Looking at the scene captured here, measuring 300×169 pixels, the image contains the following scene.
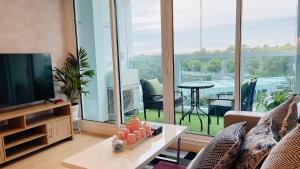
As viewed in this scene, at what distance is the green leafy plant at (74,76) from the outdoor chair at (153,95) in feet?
3.33

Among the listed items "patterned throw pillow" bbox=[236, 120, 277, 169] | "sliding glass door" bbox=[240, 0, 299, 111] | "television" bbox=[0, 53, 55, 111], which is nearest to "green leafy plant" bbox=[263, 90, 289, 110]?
"sliding glass door" bbox=[240, 0, 299, 111]

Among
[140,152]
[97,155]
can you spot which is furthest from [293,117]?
[97,155]

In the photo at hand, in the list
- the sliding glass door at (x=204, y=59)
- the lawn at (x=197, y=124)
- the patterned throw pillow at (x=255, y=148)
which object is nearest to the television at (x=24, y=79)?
the lawn at (x=197, y=124)

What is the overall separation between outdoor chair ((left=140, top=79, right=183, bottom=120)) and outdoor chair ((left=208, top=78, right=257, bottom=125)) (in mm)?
429

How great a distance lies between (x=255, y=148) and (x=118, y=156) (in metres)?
1.05

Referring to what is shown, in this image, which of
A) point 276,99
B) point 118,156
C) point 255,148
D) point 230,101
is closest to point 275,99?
point 276,99

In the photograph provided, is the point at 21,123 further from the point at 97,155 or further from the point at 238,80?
the point at 238,80

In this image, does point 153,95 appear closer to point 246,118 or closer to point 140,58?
point 140,58

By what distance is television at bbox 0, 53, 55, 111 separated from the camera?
2.92 metres

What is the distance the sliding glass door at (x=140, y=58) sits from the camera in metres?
3.20

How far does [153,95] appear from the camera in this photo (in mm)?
3277

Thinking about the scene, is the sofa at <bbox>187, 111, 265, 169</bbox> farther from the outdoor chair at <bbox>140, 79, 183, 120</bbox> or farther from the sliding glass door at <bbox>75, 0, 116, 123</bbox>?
the sliding glass door at <bbox>75, 0, 116, 123</bbox>

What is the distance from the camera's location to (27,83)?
3172 mm

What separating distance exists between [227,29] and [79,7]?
249cm
